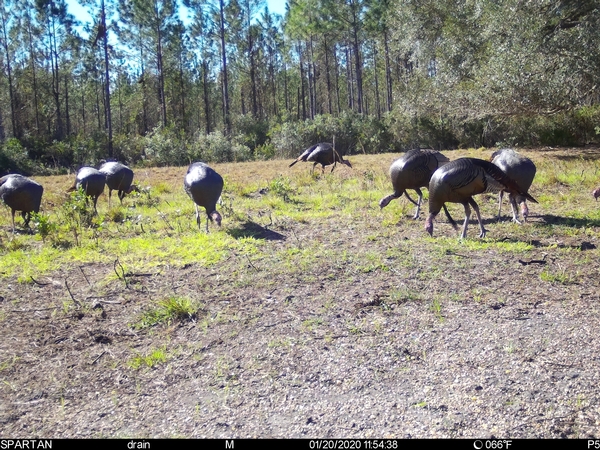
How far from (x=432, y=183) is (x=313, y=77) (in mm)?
37967

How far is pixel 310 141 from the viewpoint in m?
25.3

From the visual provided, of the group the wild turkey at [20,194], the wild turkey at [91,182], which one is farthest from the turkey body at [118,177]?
the wild turkey at [20,194]

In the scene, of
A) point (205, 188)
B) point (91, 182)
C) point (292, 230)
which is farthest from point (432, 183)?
point (91, 182)

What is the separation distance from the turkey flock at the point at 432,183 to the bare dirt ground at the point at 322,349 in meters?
0.84

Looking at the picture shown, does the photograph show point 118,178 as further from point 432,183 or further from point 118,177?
point 432,183

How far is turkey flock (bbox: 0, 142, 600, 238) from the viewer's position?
720 cm

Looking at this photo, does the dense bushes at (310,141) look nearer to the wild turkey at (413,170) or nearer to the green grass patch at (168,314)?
the wild turkey at (413,170)

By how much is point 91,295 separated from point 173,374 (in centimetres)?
218

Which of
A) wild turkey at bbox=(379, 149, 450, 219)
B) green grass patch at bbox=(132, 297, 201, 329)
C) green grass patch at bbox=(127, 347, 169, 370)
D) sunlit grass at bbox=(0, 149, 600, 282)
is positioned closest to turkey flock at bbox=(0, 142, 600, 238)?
wild turkey at bbox=(379, 149, 450, 219)

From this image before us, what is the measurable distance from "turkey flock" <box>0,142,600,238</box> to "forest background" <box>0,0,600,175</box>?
20.7ft

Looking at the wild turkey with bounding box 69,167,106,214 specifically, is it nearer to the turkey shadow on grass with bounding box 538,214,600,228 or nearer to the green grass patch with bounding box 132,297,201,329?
the green grass patch with bounding box 132,297,201,329

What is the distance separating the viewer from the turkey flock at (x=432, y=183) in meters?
7.20

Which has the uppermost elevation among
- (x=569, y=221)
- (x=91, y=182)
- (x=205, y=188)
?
(x=91, y=182)

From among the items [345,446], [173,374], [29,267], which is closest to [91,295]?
[29,267]
